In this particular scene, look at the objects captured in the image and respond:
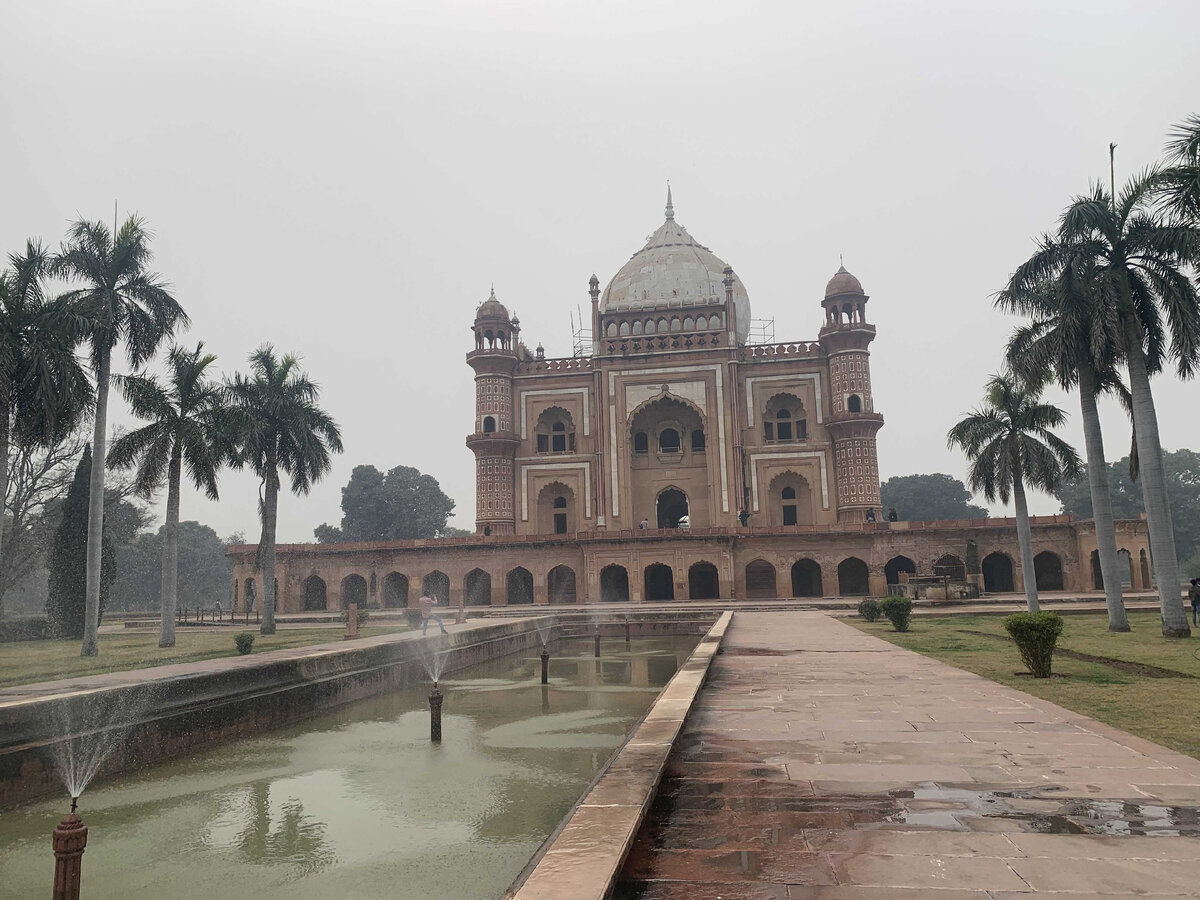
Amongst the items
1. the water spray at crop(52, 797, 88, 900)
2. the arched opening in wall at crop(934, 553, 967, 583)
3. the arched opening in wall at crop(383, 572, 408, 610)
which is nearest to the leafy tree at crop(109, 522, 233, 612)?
the arched opening in wall at crop(383, 572, 408, 610)

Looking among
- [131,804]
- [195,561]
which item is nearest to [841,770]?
[131,804]

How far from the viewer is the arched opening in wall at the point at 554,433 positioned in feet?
134

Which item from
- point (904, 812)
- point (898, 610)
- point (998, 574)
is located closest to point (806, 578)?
point (998, 574)

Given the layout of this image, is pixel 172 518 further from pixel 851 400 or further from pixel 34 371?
pixel 851 400

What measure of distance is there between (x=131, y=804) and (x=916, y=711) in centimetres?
666

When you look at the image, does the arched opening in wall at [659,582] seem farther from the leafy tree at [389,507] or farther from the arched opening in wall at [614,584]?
the leafy tree at [389,507]

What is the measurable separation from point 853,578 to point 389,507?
3678 cm

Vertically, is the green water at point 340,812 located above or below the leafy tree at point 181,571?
below

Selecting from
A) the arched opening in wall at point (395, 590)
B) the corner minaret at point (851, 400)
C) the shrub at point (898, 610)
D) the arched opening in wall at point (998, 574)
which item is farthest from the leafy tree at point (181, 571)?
the shrub at point (898, 610)

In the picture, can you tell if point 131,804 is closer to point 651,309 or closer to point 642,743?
point 642,743

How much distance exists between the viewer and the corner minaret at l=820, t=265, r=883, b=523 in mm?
36875

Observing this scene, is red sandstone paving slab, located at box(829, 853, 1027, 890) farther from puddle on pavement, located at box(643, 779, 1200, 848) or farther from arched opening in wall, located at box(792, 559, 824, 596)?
arched opening in wall, located at box(792, 559, 824, 596)

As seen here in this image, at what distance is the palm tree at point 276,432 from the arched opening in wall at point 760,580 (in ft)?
58.3

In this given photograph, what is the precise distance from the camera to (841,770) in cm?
505
